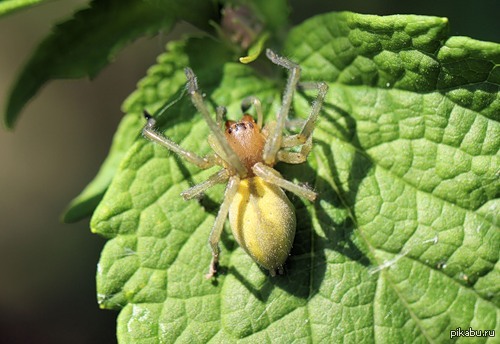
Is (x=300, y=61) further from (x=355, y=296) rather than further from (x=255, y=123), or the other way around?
(x=355, y=296)

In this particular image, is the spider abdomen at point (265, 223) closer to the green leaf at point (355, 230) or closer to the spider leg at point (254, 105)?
the green leaf at point (355, 230)

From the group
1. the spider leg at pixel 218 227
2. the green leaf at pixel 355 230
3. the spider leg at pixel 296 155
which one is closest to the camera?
the green leaf at pixel 355 230

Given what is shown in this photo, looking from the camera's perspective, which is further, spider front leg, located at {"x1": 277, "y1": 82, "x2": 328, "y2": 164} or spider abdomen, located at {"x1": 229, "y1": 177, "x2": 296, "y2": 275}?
spider front leg, located at {"x1": 277, "y1": 82, "x2": 328, "y2": 164}

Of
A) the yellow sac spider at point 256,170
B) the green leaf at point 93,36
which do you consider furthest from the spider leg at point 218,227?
the green leaf at point 93,36

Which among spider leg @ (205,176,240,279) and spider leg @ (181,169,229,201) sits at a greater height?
spider leg @ (181,169,229,201)

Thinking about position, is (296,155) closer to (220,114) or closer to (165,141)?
(220,114)

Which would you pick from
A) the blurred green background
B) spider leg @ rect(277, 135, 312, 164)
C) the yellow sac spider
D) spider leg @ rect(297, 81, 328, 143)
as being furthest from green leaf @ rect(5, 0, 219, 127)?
the blurred green background

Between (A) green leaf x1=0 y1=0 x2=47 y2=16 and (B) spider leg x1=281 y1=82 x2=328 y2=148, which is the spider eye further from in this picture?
(A) green leaf x1=0 y1=0 x2=47 y2=16
